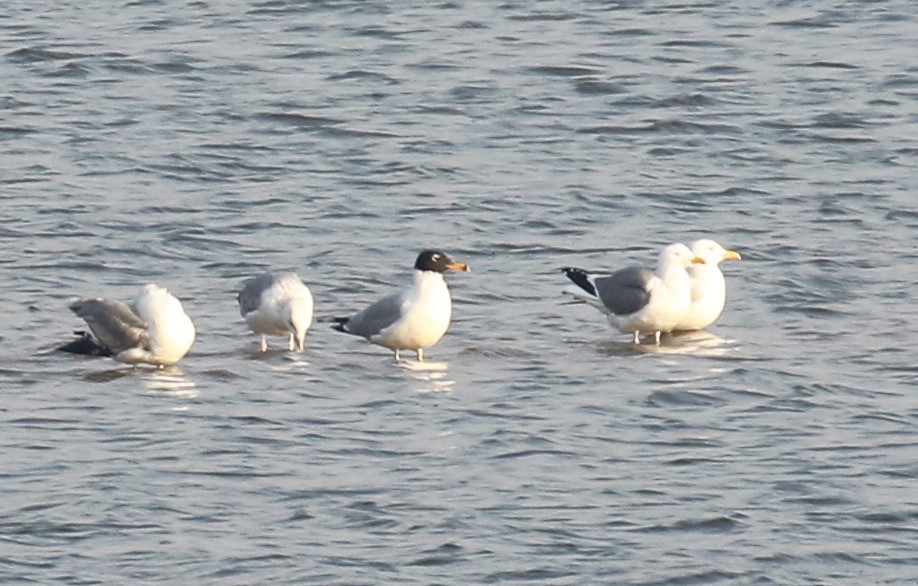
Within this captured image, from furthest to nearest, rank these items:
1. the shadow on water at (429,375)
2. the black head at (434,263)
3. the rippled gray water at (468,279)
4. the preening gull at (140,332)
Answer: the black head at (434,263) → the preening gull at (140,332) → the shadow on water at (429,375) → the rippled gray water at (468,279)

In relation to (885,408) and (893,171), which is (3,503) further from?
(893,171)

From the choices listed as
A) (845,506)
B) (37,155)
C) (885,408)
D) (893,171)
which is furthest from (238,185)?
(845,506)

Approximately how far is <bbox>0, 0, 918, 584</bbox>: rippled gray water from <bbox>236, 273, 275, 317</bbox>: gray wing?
29 cm

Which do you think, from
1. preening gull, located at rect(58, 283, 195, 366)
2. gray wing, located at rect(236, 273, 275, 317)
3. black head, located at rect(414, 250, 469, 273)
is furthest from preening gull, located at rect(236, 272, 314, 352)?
black head, located at rect(414, 250, 469, 273)

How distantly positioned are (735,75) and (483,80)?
2.41 m

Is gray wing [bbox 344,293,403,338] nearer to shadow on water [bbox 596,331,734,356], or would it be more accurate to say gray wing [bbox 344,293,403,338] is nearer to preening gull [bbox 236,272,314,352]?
preening gull [bbox 236,272,314,352]

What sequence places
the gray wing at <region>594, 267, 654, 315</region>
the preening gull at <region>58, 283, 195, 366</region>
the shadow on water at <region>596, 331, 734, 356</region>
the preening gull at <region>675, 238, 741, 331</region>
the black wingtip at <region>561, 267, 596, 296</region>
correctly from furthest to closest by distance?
1. the black wingtip at <region>561, 267, 596, 296</region>
2. the preening gull at <region>675, 238, 741, 331</region>
3. the gray wing at <region>594, 267, 654, 315</region>
4. the shadow on water at <region>596, 331, 734, 356</region>
5. the preening gull at <region>58, 283, 195, 366</region>

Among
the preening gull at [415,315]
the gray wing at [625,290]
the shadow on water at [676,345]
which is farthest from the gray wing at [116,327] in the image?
the gray wing at [625,290]

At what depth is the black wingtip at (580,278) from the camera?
13.7 metres

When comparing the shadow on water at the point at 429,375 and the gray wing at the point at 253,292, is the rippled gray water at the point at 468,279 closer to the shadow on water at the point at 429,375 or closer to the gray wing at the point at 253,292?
the shadow on water at the point at 429,375

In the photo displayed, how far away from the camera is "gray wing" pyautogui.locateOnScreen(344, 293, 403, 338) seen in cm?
1284

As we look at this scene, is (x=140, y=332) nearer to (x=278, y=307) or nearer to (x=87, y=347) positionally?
(x=87, y=347)

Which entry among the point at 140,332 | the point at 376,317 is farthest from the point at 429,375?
the point at 140,332

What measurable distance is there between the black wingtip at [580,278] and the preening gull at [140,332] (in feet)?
8.32
